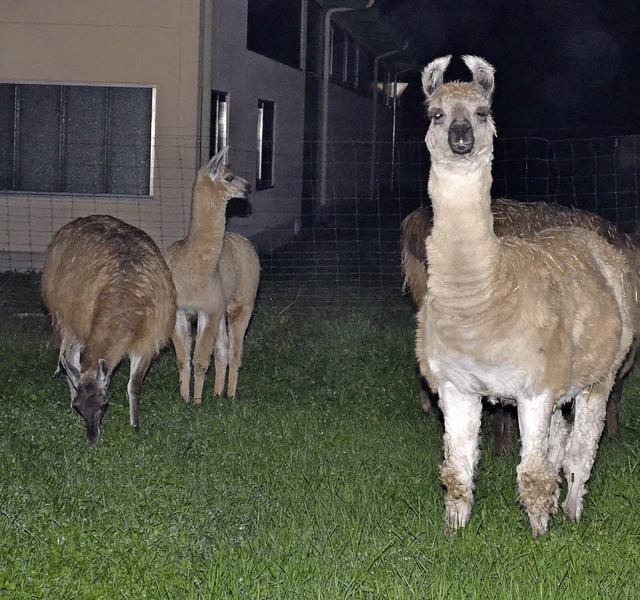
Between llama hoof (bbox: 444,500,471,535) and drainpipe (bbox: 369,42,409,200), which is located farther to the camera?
drainpipe (bbox: 369,42,409,200)

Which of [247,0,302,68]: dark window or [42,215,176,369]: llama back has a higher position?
[247,0,302,68]: dark window

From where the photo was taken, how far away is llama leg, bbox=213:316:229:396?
8.48 meters

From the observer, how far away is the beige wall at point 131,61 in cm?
1317

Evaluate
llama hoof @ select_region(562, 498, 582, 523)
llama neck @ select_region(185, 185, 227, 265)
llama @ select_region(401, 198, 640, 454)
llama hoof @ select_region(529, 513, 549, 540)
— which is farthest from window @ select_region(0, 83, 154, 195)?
llama hoof @ select_region(529, 513, 549, 540)

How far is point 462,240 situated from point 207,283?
13.0 feet

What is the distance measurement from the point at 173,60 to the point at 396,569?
32.6 ft

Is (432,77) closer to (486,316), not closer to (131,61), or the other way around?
(486,316)

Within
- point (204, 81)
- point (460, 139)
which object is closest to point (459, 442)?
point (460, 139)

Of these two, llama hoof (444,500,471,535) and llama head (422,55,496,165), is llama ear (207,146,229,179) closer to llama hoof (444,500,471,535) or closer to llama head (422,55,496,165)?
llama head (422,55,496,165)

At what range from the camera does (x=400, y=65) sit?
32.2m

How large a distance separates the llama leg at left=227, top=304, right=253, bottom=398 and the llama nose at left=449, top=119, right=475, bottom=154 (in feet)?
14.1

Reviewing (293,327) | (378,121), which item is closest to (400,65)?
(378,121)

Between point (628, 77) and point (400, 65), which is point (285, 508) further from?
point (628, 77)

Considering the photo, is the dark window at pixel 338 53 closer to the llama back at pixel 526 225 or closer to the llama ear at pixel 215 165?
the llama ear at pixel 215 165
